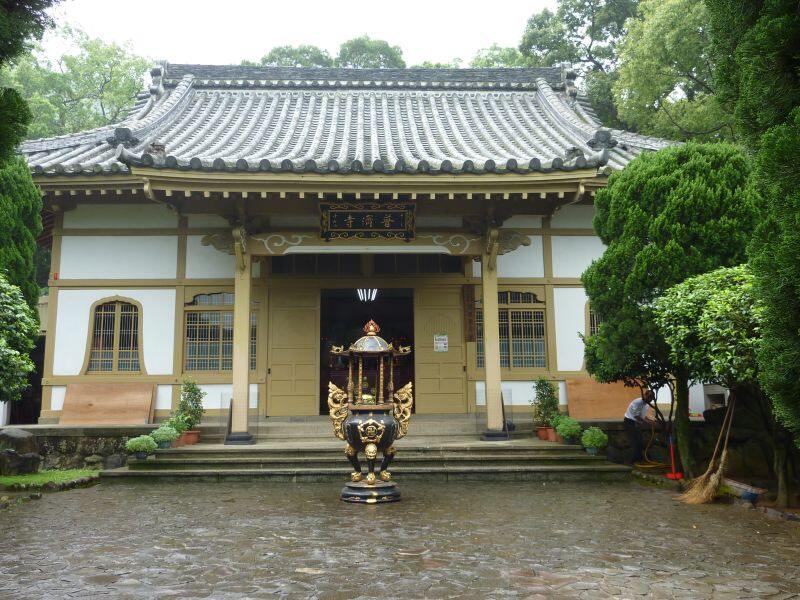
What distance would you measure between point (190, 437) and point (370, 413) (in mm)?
4013

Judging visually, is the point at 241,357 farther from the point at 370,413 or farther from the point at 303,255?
the point at 370,413

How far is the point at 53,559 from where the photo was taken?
488 centimetres

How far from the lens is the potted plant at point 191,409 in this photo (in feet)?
33.3

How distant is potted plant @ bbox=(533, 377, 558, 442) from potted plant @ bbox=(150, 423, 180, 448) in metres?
5.60

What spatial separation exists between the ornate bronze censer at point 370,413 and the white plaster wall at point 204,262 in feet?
14.7

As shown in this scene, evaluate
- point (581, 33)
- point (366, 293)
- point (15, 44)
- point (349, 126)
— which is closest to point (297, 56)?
point (581, 33)

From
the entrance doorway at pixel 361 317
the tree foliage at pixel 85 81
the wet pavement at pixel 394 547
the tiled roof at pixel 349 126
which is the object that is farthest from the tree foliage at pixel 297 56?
the wet pavement at pixel 394 547

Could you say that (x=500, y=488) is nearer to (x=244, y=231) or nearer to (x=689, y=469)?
(x=689, y=469)

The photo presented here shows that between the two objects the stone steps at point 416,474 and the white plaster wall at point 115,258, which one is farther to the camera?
the white plaster wall at point 115,258

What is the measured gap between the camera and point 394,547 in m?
5.24

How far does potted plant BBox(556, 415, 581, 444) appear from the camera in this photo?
31.7 ft

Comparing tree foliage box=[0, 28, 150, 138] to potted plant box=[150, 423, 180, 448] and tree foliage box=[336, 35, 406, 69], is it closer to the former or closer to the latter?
tree foliage box=[336, 35, 406, 69]

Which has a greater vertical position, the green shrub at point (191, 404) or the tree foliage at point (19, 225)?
the tree foliage at point (19, 225)

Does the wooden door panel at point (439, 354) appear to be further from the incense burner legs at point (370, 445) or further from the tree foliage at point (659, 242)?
the incense burner legs at point (370, 445)
